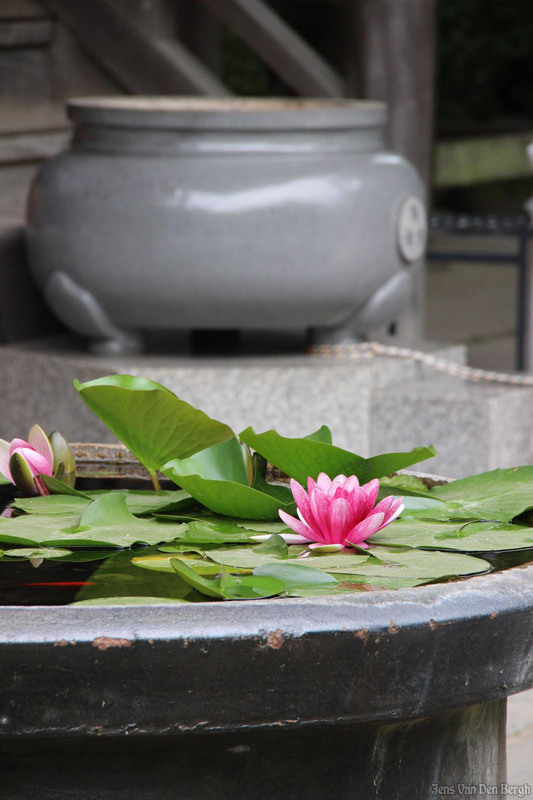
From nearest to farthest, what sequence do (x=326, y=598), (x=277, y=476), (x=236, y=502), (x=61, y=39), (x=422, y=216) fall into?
(x=326, y=598), (x=236, y=502), (x=277, y=476), (x=422, y=216), (x=61, y=39)

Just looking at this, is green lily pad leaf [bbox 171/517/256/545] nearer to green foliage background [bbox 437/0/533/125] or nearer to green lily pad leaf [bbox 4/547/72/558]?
green lily pad leaf [bbox 4/547/72/558]

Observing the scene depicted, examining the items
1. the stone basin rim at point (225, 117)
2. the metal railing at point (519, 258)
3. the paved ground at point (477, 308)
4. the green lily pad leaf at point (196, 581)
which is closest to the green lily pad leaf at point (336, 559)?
the green lily pad leaf at point (196, 581)

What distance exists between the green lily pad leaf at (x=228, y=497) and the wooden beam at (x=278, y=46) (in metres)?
3.08

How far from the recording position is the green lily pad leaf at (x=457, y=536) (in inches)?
35.7

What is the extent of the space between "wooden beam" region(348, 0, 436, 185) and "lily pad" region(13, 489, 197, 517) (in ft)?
10.0

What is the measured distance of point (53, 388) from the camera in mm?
3154

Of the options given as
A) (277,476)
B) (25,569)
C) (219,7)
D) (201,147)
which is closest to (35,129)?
(219,7)

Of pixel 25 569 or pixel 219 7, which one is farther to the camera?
pixel 219 7

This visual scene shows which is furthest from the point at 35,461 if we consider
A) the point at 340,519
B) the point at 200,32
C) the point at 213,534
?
the point at 200,32

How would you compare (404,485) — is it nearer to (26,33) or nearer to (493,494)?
(493,494)

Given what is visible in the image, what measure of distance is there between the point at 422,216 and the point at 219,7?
1.09 meters

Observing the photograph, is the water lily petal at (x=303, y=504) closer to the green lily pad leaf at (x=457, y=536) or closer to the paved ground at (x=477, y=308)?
the green lily pad leaf at (x=457, y=536)

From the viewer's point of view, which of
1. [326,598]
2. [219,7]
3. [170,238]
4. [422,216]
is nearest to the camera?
[326,598]

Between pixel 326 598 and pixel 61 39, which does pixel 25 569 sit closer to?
pixel 326 598
